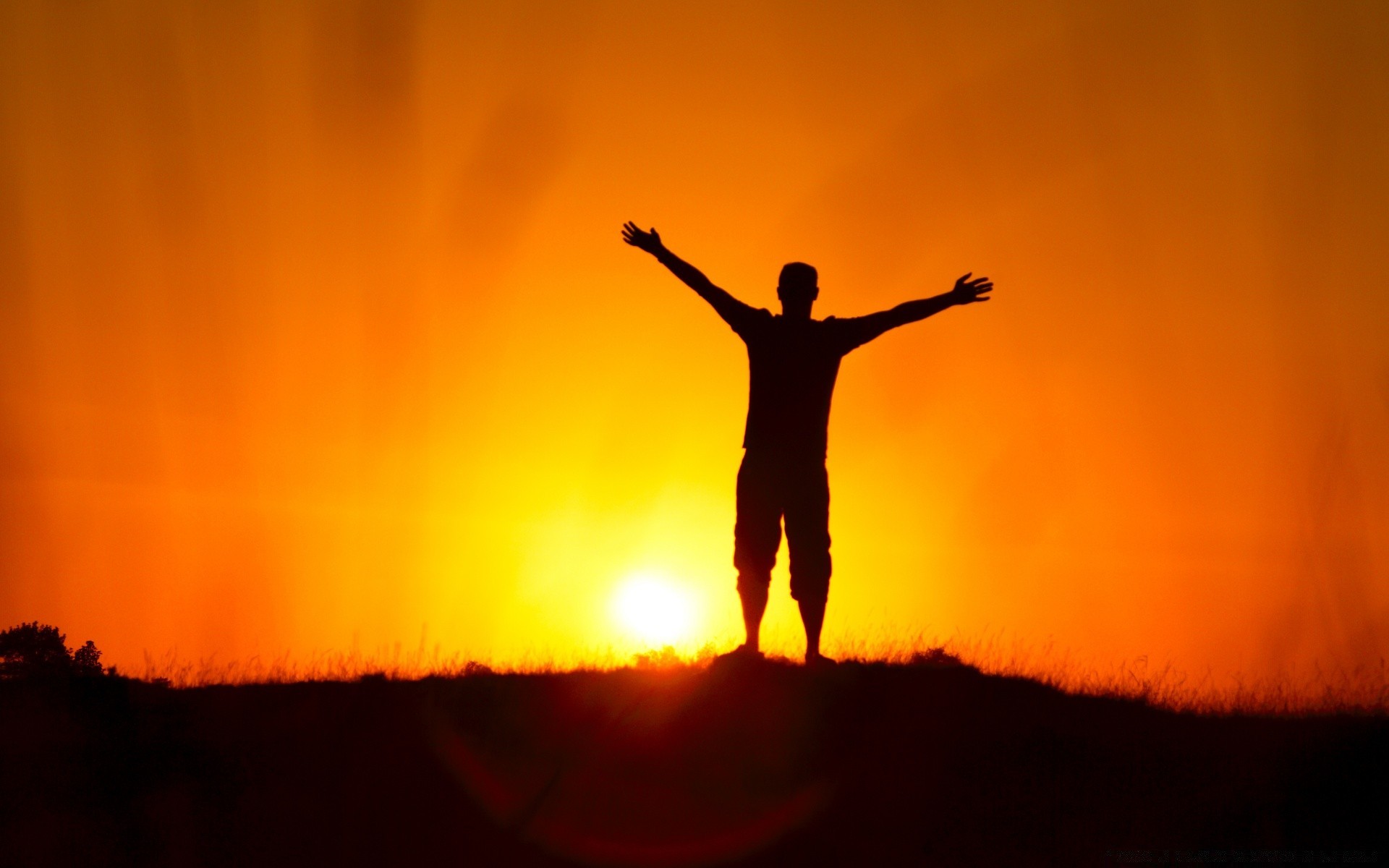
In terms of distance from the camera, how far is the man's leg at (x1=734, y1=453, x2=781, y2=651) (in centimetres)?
1173

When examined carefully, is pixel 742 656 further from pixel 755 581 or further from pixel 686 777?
pixel 686 777

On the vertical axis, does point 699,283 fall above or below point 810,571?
above

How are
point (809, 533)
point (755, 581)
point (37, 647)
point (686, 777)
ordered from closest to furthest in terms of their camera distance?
point (686, 777) < point (809, 533) < point (755, 581) < point (37, 647)

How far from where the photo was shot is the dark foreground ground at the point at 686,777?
9328 mm

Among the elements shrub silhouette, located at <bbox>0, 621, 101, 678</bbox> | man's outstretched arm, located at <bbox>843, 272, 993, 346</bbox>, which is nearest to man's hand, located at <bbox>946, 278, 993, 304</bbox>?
man's outstretched arm, located at <bbox>843, 272, 993, 346</bbox>

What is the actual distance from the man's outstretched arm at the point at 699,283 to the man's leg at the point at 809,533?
145 cm

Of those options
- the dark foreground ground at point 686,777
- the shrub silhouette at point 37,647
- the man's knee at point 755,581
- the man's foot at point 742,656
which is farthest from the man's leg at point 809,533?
the shrub silhouette at point 37,647

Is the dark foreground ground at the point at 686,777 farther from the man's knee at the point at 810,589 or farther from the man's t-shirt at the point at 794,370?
the man's t-shirt at the point at 794,370

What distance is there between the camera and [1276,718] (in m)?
12.2

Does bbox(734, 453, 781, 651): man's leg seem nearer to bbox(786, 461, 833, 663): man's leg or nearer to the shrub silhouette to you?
bbox(786, 461, 833, 663): man's leg

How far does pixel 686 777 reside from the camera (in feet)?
33.8

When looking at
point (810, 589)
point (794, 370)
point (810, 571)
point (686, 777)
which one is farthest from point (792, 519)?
point (686, 777)

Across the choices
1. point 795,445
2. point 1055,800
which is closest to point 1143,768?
point 1055,800

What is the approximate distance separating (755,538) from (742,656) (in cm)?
109
